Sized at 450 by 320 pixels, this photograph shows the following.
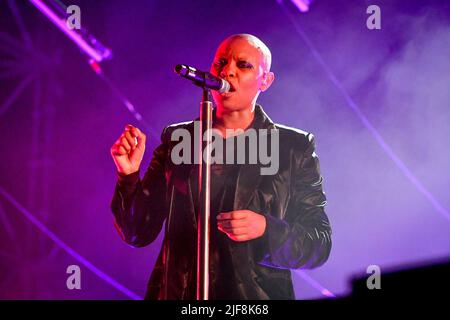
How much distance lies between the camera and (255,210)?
2660mm

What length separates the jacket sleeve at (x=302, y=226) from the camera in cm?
253

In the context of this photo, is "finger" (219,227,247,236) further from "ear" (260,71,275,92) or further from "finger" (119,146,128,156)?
"ear" (260,71,275,92)

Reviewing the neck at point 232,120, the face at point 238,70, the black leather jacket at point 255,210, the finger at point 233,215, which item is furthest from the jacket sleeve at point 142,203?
the finger at point 233,215

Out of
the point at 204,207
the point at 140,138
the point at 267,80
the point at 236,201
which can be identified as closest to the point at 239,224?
the point at 204,207

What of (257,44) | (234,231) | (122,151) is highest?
(257,44)

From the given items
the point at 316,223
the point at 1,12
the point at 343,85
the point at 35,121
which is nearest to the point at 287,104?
the point at 343,85

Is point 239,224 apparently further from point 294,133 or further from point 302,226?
point 294,133

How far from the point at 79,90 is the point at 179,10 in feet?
2.45

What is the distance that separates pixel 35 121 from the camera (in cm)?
335

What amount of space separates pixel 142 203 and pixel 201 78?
84 centimetres

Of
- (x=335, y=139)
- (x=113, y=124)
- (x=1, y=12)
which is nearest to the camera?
(x=335, y=139)

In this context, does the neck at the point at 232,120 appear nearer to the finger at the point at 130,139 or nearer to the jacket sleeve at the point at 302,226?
the jacket sleeve at the point at 302,226

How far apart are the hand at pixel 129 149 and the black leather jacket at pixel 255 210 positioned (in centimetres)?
5

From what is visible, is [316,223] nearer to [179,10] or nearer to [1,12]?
[179,10]
